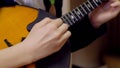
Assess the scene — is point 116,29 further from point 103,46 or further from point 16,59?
point 16,59

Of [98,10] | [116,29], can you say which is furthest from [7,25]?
[116,29]

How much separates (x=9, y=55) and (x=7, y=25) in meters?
0.16

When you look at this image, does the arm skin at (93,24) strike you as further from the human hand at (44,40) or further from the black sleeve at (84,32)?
the human hand at (44,40)

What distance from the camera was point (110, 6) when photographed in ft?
2.43

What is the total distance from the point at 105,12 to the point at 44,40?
251 mm

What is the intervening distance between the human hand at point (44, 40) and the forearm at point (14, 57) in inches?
0.5

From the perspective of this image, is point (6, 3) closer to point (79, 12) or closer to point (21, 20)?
point (21, 20)

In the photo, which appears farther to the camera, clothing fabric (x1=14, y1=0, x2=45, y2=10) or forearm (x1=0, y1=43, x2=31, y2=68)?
clothing fabric (x1=14, y1=0, x2=45, y2=10)

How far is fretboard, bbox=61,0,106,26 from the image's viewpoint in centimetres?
69

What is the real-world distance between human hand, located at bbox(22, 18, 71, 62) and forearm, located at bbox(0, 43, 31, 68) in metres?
0.01

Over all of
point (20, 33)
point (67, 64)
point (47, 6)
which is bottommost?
point (67, 64)

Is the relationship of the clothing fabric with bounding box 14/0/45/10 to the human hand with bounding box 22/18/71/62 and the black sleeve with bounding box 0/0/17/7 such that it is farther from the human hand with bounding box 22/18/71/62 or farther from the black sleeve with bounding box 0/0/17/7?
the human hand with bounding box 22/18/71/62

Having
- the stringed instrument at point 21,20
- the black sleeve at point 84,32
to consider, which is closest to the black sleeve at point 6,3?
the stringed instrument at point 21,20

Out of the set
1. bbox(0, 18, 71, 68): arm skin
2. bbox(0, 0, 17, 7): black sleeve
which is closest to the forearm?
bbox(0, 18, 71, 68): arm skin
